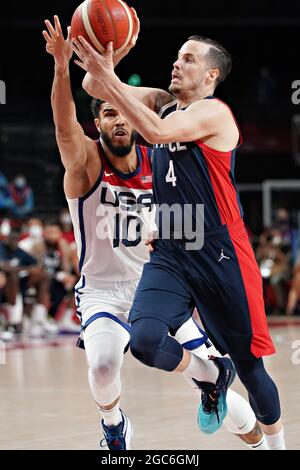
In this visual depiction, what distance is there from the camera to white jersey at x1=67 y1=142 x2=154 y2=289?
5328 millimetres

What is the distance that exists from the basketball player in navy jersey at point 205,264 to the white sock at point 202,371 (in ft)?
0.57

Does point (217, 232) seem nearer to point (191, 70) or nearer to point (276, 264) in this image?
point (191, 70)

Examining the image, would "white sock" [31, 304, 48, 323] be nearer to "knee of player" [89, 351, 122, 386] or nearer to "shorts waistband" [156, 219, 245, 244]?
"knee of player" [89, 351, 122, 386]

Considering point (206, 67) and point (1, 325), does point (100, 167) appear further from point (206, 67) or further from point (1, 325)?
point (1, 325)

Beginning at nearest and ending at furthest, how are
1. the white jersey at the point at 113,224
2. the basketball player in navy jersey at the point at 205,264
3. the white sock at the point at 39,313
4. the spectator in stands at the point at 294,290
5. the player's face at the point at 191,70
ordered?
1. the basketball player in navy jersey at the point at 205,264
2. the player's face at the point at 191,70
3. the white jersey at the point at 113,224
4. the white sock at the point at 39,313
5. the spectator in stands at the point at 294,290

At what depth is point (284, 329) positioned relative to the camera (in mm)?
14344

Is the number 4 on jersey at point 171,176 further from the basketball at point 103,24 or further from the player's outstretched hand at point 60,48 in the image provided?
the player's outstretched hand at point 60,48

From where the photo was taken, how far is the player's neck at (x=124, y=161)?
213 inches

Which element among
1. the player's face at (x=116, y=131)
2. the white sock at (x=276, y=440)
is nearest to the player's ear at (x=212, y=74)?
the player's face at (x=116, y=131)

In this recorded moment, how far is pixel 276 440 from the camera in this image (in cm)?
492

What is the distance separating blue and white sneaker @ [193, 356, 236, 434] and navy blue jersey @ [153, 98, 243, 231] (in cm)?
78

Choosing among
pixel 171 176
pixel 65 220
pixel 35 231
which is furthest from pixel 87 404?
pixel 65 220

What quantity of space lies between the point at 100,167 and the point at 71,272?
9313 mm

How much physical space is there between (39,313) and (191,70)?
937 centimetres
